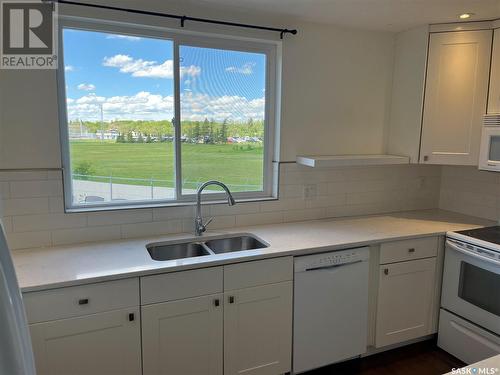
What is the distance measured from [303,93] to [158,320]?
6.07ft

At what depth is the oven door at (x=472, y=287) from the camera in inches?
87.3

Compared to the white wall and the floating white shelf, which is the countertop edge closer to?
the floating white shelf

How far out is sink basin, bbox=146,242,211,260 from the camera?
2.25 meters

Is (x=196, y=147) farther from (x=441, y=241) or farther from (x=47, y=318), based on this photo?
(x=441, y=241)

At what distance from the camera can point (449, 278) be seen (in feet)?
8.23

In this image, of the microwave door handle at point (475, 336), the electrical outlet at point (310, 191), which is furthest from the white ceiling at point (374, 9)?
the microwave door handle at point (475, 336)

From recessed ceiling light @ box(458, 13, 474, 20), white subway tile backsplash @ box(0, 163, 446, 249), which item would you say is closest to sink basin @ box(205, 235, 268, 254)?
white subway tile backsplash @ box(0, 163, 446, 249)

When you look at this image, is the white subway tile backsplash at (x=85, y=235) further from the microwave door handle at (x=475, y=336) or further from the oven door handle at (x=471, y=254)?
the microwave door handle at (x=475, y=336)

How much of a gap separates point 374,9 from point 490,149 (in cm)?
125

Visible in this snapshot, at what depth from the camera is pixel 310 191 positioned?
2.83 m

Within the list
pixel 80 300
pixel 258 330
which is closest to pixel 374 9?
pixel 258 330

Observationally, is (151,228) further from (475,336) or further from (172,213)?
(475,336)

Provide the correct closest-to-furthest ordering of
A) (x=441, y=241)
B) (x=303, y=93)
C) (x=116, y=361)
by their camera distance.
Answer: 1. (x=116, y=361)
2. (x=441, y=241)
3. (x=303, y=93)

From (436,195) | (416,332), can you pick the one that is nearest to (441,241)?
(416,332)
